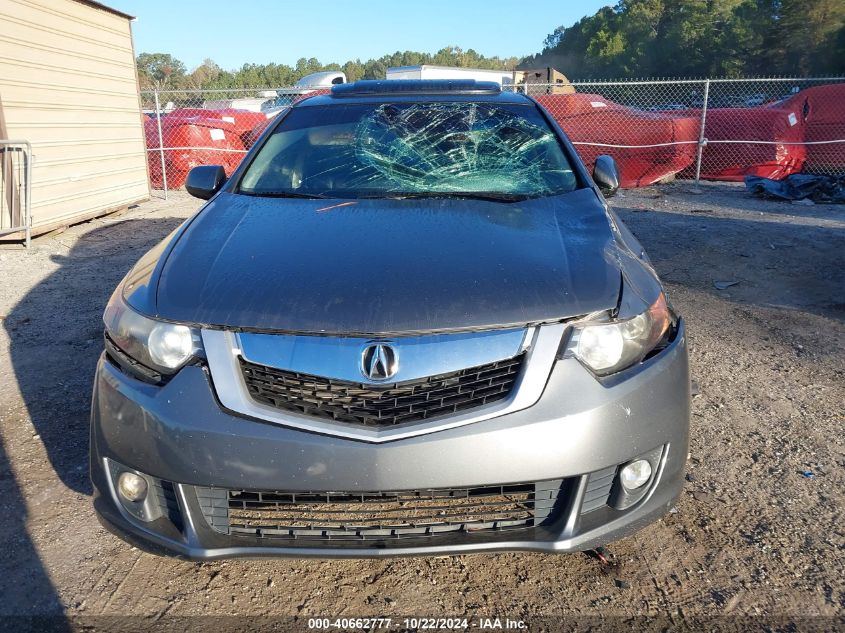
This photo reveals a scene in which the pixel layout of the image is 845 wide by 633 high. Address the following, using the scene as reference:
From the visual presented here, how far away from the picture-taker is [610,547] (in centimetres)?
238

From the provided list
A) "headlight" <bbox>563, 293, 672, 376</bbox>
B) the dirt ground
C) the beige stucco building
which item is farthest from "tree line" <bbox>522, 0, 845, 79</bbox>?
"headlight" <bbox>563, 293, 672, 376</bbox>

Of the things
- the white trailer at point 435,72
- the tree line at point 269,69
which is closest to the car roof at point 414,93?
the white trailer at point 435,72

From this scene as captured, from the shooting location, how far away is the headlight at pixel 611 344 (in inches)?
75.6

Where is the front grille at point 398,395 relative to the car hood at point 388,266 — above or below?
below

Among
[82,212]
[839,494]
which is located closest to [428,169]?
[839,494]

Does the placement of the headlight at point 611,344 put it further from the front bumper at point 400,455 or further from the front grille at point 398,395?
the front grille at point 398,395

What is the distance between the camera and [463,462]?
1.79 m

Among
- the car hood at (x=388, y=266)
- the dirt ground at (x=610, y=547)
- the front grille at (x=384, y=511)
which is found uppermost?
the car hood at (x=388, y=266)

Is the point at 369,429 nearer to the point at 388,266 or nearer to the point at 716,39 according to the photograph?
the point at 388,266

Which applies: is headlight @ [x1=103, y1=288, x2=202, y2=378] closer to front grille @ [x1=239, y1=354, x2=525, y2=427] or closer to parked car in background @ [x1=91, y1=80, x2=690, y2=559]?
parked car in background @ [x1=91, y1=80, x2=690, y2=559]

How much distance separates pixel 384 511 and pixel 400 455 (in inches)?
8.4

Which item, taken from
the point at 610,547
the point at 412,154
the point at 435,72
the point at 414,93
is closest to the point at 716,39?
the point at 435,72

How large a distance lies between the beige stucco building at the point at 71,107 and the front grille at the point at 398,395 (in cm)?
696

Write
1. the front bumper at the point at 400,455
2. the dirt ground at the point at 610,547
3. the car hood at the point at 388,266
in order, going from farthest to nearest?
the dirt ground at the point at 610,547 < the car hood at the point at 388,266 < the front bumper at the point at 400,455
